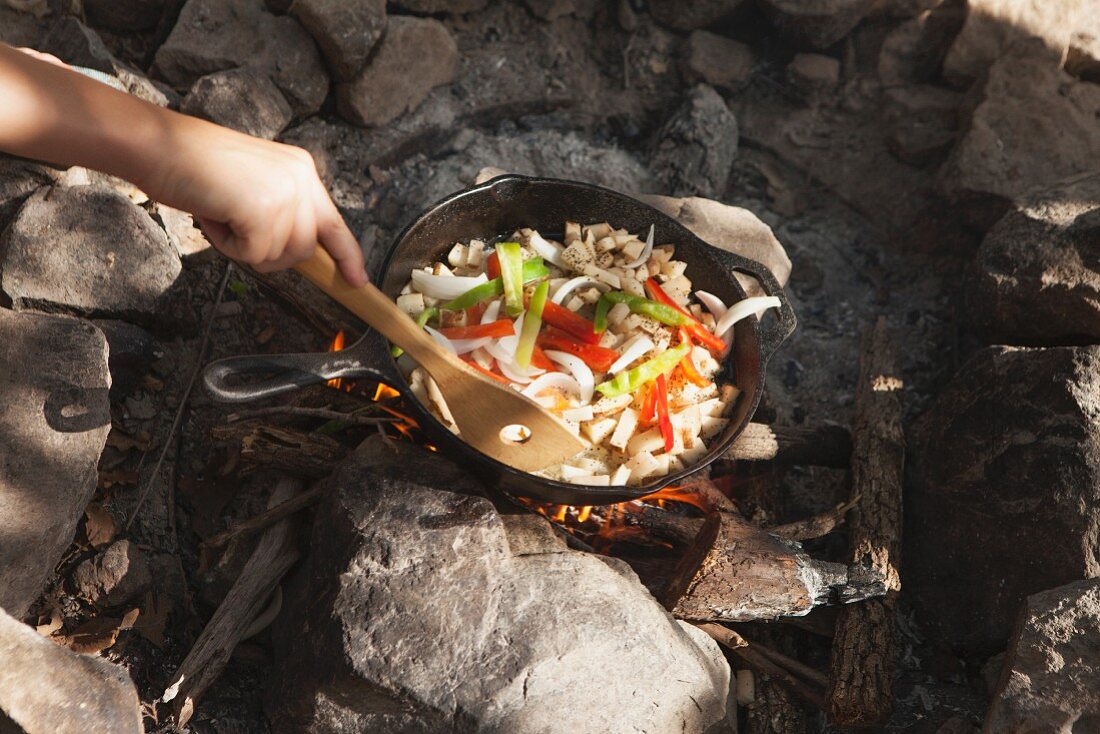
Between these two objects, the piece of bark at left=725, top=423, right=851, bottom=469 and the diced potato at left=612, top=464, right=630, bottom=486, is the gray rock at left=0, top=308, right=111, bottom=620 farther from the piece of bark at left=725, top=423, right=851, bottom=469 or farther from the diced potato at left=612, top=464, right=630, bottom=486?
the piece of bark at left=725, top=423, right=851, bottom=469

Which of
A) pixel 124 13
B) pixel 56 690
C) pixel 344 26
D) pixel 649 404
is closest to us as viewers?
pixel 56 690

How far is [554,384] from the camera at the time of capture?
9.80 feet

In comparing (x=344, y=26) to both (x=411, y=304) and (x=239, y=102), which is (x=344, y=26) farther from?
(x=411, y=304)

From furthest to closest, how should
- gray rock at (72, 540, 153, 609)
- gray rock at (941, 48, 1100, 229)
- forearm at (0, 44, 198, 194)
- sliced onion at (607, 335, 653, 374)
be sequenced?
gray rock at (941, 48, 1100, 229), sliced onion at (607, 335, 653, 374), gray rock at (72, 540, 153, 609), forearm at (0, 44, 198, 194)

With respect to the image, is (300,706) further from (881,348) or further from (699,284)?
(881,348)

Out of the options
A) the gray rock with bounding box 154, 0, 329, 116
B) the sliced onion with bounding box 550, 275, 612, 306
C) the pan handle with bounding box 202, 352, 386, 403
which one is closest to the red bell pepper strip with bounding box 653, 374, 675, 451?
the sliced onion with bounding box 550, 275, 612, 306

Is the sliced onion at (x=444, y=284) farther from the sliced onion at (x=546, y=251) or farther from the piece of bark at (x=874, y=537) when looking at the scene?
the piece of bark at (x=874, y=537)

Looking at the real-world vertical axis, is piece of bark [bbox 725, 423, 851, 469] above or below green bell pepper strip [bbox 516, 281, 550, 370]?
below

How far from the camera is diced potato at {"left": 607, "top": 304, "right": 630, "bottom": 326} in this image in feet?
10.3

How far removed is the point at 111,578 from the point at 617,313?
200 centimetres

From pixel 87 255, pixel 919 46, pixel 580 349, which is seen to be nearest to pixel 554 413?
pixel 580 349

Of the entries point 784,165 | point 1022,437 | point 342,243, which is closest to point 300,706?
point 342,243

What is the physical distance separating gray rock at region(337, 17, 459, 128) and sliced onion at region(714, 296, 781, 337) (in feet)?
7.15

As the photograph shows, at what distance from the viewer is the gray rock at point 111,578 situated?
2.79 m
